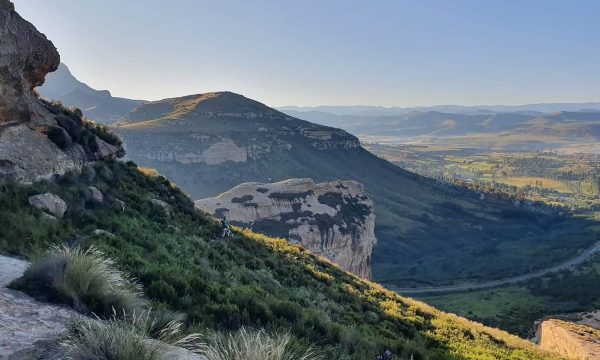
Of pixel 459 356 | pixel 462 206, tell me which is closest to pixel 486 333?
pixel 459 356

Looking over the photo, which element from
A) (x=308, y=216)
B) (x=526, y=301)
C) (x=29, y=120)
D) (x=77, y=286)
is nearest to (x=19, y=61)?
(x=29, y=120)

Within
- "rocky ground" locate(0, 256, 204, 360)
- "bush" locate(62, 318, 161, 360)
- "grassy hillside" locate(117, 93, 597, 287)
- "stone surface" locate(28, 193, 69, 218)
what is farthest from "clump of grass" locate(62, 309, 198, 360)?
"grassy hillside" locate(117, 93, 597, 287)

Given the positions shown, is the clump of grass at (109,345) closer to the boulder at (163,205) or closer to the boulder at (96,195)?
the boulder at (96,195)

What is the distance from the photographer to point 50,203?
43.0 ft

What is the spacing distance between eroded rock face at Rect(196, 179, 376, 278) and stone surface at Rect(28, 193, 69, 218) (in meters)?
47.3

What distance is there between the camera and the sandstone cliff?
50.1ft

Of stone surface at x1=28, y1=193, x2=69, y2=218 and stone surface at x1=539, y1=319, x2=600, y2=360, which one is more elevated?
stone surface at x1=28, y1=193, x2=69, y2=218

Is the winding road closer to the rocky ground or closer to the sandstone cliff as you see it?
the sandstone cliff

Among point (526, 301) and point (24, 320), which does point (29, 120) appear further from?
point (526, 301)

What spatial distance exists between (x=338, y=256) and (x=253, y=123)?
103m

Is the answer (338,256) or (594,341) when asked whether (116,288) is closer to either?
(594,341)

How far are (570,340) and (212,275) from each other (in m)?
25.7

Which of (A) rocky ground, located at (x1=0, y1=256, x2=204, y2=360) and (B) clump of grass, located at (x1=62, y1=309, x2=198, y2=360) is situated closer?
(B) clump of grass, located at (x1=62, y1=309, x2=198, y2=360)

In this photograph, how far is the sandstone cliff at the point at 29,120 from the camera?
1528 centimetres
